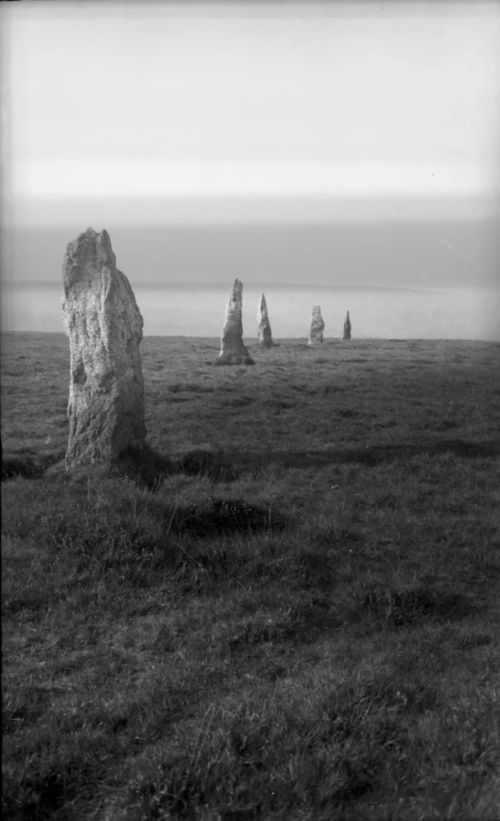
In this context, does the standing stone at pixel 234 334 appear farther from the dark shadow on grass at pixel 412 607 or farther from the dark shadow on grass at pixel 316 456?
the dark shadow on grass at pixel 412 607

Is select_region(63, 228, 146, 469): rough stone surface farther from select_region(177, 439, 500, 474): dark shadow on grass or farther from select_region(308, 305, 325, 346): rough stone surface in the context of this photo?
select_region(308, 305, 325, 346): rough stone surface

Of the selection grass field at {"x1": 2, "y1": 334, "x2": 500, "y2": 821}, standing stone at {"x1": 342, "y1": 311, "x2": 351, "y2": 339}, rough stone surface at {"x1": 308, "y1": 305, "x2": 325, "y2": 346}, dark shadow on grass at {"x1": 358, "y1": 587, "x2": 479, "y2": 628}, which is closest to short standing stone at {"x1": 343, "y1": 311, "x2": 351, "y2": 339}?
standing stone at {"x1": 342, "y1": 311, "x2": 351, "y2": 339}

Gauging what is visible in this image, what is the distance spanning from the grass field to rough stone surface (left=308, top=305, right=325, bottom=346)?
1309 inches

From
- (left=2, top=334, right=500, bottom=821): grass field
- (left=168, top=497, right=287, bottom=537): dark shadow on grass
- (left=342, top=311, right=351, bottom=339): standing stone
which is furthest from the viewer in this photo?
(left=342, top=311, right=351, bottom=339): standing stone

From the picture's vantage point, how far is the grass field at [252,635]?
555 centimetres

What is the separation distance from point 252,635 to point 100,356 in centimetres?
796

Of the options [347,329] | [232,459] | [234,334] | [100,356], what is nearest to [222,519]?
[100,356]

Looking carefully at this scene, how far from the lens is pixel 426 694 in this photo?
7.07 metres

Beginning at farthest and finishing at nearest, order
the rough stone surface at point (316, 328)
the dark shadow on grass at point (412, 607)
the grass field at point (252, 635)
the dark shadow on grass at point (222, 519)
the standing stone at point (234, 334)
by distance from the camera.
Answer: the rough stone surface at point (316, 328) < the standing stone at point (234, 334) < the dark shadow on grass at point (222, 519) < the dark shadow on grass at point (412, 607) < the grass field at point (252, 635)

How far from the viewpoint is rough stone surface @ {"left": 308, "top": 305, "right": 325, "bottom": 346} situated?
51.3 m

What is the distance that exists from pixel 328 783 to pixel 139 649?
3129 millimetres

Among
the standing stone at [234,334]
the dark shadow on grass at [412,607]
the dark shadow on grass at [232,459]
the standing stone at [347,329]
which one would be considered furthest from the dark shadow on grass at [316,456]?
the standing stone at [347,329]

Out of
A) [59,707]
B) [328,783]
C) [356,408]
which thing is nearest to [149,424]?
[356,408]

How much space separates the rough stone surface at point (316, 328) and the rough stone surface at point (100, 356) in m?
35.5
